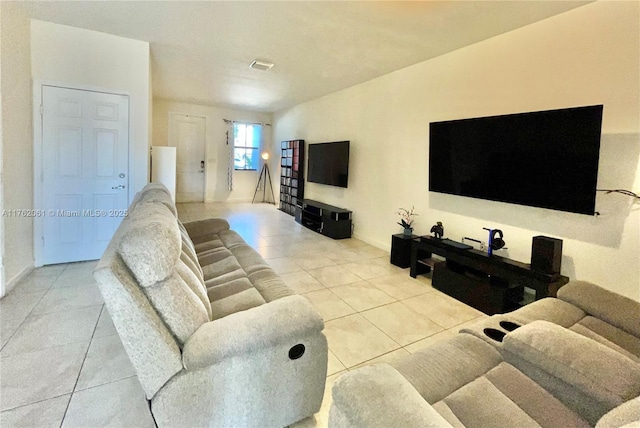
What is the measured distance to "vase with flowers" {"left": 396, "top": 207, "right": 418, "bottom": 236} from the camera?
3.92m

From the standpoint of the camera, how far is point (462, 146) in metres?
3.22

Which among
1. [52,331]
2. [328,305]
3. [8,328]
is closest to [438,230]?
[328,305]

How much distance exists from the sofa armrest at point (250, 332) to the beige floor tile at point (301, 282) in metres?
1.68

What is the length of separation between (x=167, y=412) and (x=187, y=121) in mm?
8119

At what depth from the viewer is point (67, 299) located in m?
2.68

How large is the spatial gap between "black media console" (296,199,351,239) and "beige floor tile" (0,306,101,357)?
11.3 ft

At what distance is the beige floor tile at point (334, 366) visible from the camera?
1.91 metres

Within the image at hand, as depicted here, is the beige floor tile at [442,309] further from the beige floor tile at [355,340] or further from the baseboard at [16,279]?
the baseboard at [16,279]

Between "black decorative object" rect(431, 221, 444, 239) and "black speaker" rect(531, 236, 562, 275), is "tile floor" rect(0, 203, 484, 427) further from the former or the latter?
"black speaker" rect(531, 236, 562, 275)

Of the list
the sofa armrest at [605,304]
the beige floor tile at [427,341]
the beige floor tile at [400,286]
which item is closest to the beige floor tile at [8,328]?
the beige floor tile at [427,341]

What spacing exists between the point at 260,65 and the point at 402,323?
382 cm

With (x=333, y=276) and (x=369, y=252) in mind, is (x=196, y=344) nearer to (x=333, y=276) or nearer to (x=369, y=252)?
(x=333, y=276)

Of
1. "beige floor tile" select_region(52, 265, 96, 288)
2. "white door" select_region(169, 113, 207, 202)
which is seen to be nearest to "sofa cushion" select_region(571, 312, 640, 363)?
"beige floor tile" select_region(52, 265, 96, 288)

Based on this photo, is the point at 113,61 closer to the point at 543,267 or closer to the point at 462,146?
the point at 462,146
